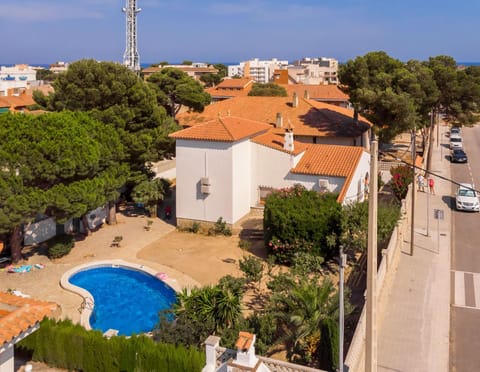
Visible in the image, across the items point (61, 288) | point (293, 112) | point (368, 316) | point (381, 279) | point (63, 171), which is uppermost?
point (293, 112)

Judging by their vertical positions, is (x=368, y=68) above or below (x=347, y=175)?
above

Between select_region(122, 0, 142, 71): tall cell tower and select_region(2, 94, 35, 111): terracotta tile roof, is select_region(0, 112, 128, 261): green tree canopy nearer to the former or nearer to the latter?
select_region(2, 94, 35, 111): terracotta tile roof

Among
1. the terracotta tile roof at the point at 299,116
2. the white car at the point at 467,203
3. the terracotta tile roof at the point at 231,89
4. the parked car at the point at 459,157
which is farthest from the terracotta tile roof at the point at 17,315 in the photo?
the terracotta tile roof at the point at 231,89

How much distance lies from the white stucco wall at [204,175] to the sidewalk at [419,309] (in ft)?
31.1

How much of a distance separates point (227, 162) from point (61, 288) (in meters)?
10.3

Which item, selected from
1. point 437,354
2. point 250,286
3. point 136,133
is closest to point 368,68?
point 136,133

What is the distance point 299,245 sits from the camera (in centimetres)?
2142

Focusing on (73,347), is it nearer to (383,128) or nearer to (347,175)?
(347,175)

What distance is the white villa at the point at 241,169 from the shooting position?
84.4ft

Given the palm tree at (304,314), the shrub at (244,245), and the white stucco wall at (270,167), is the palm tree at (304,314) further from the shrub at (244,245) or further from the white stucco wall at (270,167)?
the white stucco wall at (270,167)

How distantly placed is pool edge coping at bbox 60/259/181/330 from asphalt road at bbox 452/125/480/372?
1026cm

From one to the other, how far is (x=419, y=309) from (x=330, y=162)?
11385mm

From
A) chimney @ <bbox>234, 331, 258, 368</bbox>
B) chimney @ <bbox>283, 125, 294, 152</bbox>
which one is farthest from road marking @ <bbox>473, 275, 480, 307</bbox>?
chimney @ <bbox>234, 331, 258, 368</bbox>

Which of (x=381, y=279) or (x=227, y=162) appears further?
(x=227, y=162)
